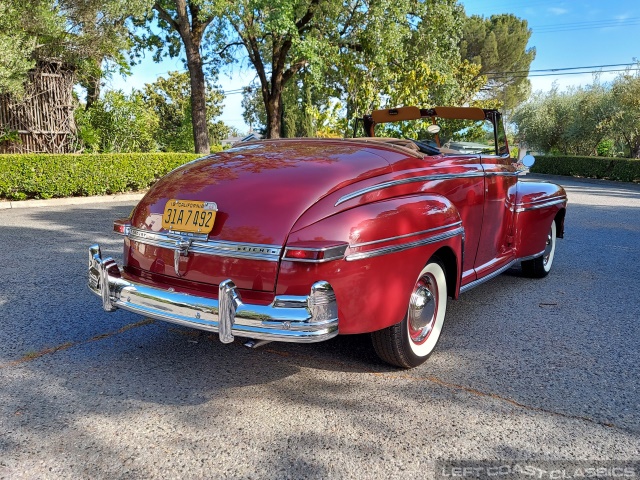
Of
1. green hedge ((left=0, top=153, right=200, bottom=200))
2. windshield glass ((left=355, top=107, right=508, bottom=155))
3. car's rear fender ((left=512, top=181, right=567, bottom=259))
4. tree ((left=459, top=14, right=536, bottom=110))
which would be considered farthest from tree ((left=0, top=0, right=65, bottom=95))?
tree ((left=459, top=14, right=536, bottom=110))

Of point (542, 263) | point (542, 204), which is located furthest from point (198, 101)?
point (542, 204)

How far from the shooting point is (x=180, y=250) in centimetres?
303

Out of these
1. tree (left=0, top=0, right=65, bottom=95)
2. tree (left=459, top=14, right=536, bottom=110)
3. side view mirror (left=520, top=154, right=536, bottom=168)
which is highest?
tree (left=459, top=14, right=536, bottom=110)

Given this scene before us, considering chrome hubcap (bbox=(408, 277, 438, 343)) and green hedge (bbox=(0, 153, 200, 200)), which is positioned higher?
green hedge (bbox=(0, 153, 200, 200))

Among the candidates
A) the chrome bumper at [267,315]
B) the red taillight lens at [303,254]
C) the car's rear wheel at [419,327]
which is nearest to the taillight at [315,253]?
the red taillight lens at [303,254]

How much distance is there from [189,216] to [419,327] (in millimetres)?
1553

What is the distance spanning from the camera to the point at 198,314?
280 centimetres

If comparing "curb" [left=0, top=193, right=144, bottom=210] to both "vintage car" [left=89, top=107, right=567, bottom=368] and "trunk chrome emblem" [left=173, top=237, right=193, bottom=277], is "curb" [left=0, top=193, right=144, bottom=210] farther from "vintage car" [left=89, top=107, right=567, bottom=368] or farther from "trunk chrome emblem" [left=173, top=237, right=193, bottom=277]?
"trunk chrome emblem" [left=173, top=237, right=193, bottom=277]

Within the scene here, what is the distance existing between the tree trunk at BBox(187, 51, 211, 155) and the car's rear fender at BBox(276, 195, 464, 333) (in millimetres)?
14113

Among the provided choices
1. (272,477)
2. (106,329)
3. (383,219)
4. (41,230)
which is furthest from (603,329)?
(41,230)

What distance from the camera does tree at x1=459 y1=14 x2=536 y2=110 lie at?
44812mm

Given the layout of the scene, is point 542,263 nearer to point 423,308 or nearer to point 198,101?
point 423,308

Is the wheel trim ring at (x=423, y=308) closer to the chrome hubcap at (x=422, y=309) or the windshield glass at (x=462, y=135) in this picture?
the chrome hubcap at (x=422, y=309)

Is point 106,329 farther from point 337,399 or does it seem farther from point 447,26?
point 447,26
